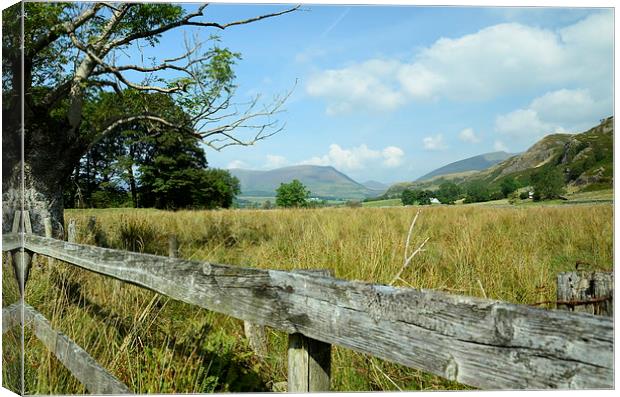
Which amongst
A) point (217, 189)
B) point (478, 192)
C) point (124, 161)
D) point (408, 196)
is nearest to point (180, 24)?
point (124, 161)

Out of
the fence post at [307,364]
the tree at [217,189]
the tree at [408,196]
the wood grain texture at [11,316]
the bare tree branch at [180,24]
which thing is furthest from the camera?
the tree at [217,189]

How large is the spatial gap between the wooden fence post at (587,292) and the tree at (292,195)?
12.0 metres

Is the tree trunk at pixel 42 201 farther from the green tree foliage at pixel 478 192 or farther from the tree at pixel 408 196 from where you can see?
the green tree foliage at pixel 478 192

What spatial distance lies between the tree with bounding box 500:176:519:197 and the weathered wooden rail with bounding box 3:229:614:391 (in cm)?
406

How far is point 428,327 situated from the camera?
146cm

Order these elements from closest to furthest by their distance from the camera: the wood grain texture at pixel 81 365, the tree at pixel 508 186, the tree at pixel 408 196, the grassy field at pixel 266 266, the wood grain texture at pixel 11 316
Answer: the wood grain texture at pixel 81 365
the grassy field at pixel 266 266
the wood grain texture at pixel 11 316
the tree at pixel 508 186
the tree at pixel 408 196

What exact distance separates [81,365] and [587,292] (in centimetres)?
238

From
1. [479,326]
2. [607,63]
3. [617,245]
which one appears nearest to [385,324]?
[479,326]

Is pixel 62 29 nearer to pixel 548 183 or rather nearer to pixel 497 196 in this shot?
pixel 497 196

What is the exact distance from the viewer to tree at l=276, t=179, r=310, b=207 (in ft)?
47.5

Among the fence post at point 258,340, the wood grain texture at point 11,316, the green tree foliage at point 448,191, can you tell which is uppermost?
the green tree foliage at point 448,191

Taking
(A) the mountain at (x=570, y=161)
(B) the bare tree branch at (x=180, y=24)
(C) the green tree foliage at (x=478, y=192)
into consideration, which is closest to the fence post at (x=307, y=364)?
(A) the mountain at (x=570, y=161)

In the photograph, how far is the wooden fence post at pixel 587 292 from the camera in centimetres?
161

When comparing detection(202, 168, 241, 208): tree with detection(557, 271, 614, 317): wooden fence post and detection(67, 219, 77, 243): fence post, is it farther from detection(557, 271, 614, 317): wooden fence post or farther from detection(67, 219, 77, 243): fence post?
detection(557, 271, 614, 317): wooden fence post
